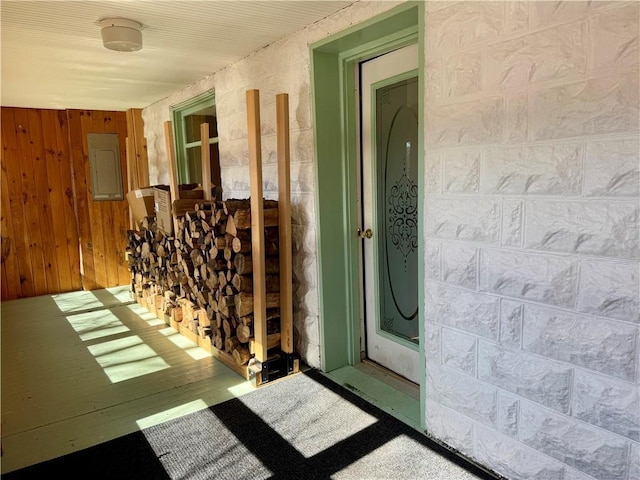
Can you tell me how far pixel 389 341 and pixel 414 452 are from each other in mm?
845

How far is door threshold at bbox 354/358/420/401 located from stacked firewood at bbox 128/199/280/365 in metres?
0.60

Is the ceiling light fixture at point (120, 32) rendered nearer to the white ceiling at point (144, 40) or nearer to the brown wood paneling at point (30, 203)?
the white ceiling at point (144, 40)

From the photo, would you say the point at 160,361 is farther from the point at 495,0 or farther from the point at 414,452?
the point at 495,0

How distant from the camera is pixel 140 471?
1997 mm

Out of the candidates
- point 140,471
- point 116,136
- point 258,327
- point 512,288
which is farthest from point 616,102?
point 116,136

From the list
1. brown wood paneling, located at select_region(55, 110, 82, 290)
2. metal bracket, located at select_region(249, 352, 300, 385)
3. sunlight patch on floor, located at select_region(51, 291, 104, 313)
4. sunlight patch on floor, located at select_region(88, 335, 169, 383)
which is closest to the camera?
metal bracket, located at select_region(249, 352, 300, 385)

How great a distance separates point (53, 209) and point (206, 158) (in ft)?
9.38

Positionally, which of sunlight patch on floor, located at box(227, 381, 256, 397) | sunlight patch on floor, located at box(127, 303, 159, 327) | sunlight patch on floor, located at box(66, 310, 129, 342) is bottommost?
sunlight patch on floor, located at box(227, 381, 256, 397)

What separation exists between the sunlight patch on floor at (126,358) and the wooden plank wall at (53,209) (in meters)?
2.20

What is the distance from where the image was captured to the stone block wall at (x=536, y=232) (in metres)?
1.42

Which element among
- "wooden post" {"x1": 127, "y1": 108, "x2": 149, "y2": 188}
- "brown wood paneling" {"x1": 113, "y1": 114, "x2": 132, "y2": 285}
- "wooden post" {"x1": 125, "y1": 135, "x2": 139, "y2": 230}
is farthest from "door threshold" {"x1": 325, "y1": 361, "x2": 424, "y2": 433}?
"brown wood paneling" {"x1": 113, "y1": 114, "x2": 132, "y2": 285}

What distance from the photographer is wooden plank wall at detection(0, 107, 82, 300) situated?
4910mm

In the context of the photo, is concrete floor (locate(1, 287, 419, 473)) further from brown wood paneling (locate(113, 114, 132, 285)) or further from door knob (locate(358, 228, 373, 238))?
brown wood paneling (locate(113, 114, 132, 285))

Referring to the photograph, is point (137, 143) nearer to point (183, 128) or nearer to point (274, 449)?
point (183, 128)
